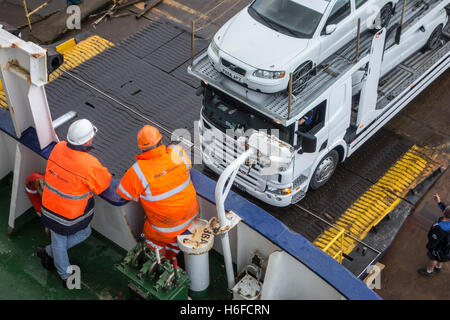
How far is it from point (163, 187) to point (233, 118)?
355cm

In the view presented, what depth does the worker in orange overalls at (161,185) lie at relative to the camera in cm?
661

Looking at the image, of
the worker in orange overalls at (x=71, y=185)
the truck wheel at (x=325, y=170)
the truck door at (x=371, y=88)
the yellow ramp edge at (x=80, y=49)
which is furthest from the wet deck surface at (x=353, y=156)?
the worker in orange overalls at (x=71, y=185)

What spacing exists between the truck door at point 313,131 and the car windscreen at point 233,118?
16.4 inches

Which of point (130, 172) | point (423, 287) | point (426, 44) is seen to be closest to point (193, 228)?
point (130, 172)

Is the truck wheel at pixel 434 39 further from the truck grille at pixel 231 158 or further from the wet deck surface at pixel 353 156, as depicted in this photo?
the truck grille at pixel 231 158

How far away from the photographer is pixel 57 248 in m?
6.91

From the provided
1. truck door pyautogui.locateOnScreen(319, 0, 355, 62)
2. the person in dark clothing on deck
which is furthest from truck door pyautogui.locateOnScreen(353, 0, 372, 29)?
the person in dark clothing on deck

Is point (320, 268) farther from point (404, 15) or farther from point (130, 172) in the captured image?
point (404, 15)

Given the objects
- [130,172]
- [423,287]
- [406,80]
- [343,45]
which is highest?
[130,172]

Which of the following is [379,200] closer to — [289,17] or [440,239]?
[440,239]

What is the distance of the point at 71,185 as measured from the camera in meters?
6.61

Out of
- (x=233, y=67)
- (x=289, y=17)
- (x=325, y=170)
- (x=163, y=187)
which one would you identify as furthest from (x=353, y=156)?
(x=163, y=187)

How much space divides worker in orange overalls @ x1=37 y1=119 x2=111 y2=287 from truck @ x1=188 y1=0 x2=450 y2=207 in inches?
121

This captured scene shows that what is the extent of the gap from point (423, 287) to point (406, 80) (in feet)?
12.6
